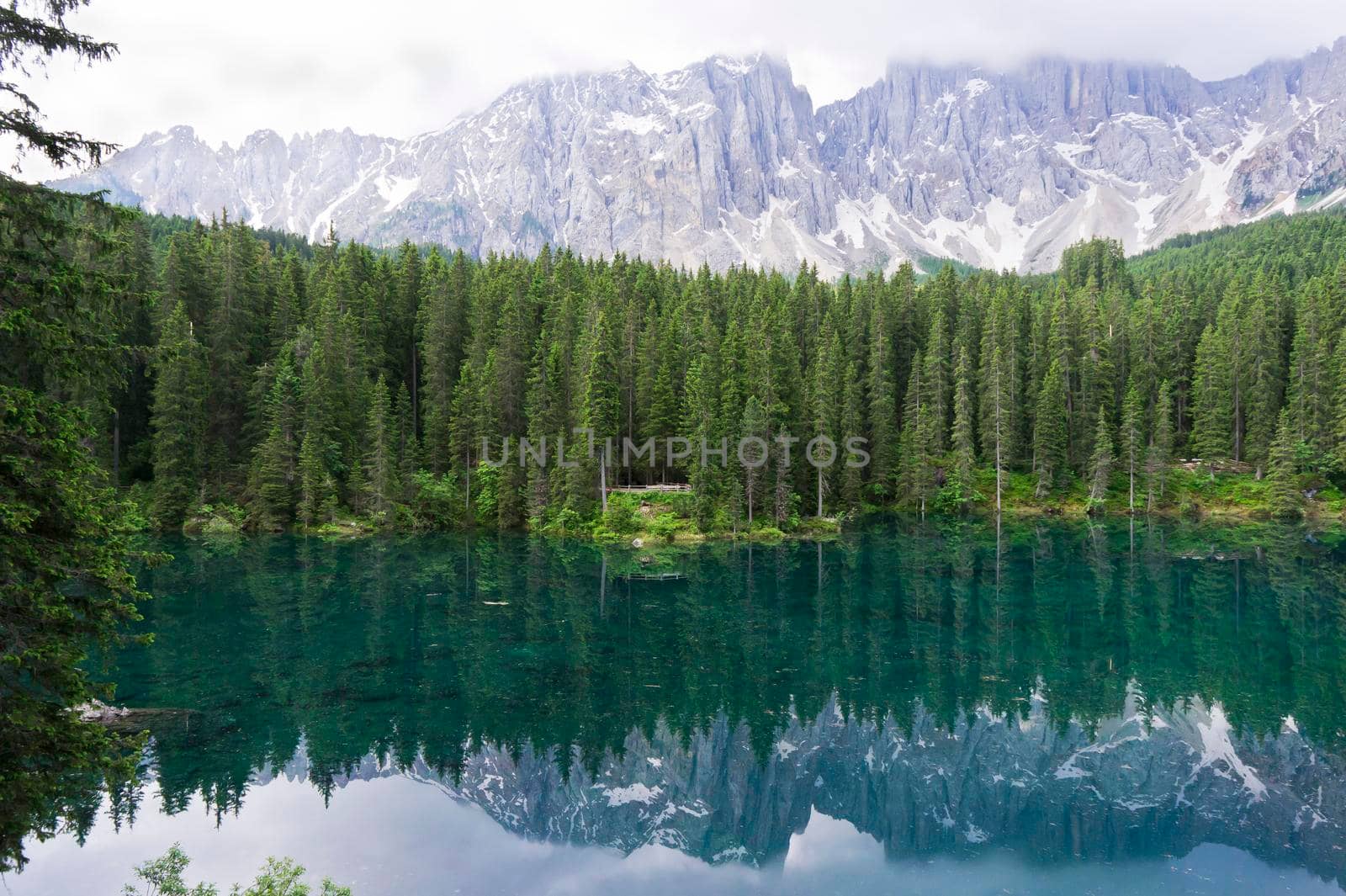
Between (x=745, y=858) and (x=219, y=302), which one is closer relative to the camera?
(x=745, y=858)

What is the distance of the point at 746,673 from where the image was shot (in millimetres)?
27203

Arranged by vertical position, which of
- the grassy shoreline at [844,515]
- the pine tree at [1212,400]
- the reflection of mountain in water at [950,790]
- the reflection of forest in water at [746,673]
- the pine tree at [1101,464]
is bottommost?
the reflection of mountain in water at [950,790]

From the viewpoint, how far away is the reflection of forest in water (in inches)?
765

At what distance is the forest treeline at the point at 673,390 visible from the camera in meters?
60.8

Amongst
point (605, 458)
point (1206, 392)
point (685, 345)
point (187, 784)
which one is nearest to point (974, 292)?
point (1206, 392)

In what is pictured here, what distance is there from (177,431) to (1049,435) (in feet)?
236

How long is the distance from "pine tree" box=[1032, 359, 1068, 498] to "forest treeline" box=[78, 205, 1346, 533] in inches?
11.1

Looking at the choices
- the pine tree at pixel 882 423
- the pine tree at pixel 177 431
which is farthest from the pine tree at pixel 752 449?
the pine tree at pixel 177 431

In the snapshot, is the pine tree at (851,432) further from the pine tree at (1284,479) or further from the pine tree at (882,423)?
the pine tree at (1284,479)

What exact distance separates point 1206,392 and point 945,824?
74.4 metres

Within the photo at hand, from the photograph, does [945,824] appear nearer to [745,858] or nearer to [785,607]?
[745,858]

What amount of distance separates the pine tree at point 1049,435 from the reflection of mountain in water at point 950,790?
53157 mm

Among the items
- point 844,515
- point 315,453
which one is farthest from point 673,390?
point 315,453

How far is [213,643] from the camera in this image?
95.9 ft
